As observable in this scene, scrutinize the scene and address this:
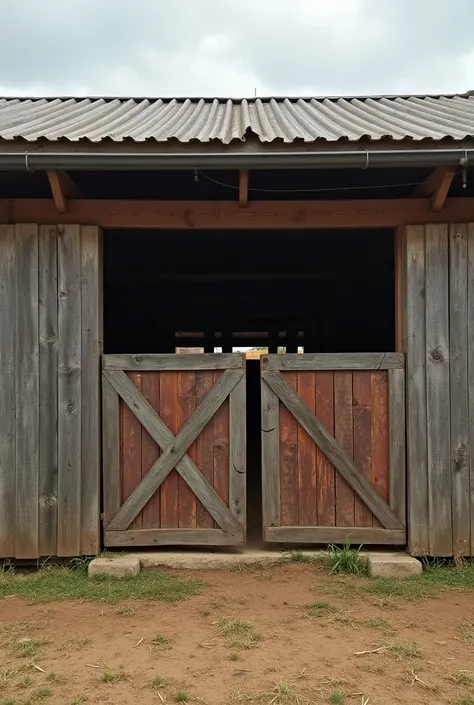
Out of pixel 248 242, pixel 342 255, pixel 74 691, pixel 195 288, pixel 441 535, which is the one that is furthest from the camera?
pixel 195 288

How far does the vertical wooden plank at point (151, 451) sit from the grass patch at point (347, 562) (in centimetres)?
139

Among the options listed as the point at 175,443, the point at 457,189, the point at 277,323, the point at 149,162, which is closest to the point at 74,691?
the point at 175,443

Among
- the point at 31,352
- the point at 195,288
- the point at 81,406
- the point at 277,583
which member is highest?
the point at 195,288

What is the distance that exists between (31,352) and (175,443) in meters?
1.33

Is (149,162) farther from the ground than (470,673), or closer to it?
farther from the ground

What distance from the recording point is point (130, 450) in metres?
3.90

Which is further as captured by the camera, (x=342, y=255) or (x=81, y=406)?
(x=342, y=255)

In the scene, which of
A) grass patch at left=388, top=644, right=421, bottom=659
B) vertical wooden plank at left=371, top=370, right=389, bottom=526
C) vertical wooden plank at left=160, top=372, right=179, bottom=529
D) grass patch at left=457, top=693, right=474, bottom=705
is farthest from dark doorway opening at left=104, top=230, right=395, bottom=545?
grass patch at left=457, top=693, right=474, bottom=705

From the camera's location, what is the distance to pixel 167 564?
148 inches

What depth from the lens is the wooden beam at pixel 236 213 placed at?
3812 mm

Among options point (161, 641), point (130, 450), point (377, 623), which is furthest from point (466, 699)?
point (130, 450)

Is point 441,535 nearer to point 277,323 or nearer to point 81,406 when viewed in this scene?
point 81,406

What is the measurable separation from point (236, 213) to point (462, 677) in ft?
10.8

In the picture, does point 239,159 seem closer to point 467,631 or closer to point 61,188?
point 61,188
